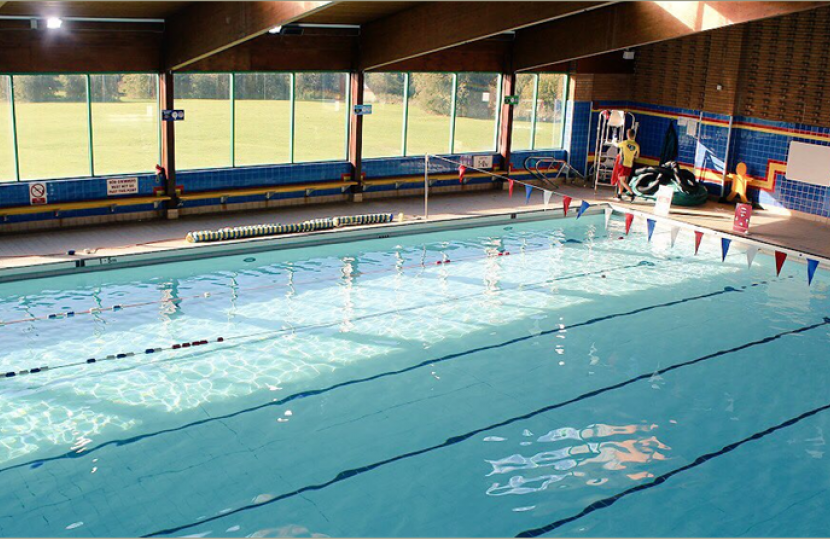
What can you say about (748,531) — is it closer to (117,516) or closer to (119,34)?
(117,516)

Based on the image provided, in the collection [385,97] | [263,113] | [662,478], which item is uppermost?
[385,97]

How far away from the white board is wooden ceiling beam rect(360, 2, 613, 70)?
6208 millimetres

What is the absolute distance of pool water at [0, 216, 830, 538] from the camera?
6359 mm

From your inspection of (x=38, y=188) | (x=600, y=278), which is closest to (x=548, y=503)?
(x=600, y=278)

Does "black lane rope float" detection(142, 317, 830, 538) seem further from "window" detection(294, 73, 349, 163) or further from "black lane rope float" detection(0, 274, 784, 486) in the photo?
"window" detection(294, 73, 349, 163)

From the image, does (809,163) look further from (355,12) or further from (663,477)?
(663,477)

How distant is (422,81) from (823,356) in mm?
10347

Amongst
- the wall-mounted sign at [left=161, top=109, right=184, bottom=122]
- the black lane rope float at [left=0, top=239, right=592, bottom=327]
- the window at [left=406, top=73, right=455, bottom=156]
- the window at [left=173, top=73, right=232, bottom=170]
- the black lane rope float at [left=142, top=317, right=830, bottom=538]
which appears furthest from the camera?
Result: the window at [left=406, top=73, right=455, bottom=156]

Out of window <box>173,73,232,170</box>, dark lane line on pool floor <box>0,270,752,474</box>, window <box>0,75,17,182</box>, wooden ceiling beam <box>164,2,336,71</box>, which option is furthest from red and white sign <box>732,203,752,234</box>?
window <box>0,75,17,182</box>

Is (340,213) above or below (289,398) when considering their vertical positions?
above

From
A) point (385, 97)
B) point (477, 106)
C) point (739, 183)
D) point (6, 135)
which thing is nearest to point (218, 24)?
point (385, 97)

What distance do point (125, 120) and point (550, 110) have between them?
9359mm

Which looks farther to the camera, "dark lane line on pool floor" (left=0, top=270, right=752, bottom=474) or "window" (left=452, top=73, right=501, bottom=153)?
"window" (left=452, top=73, right=501, bottom=153)

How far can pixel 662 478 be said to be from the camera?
6.93 metres
